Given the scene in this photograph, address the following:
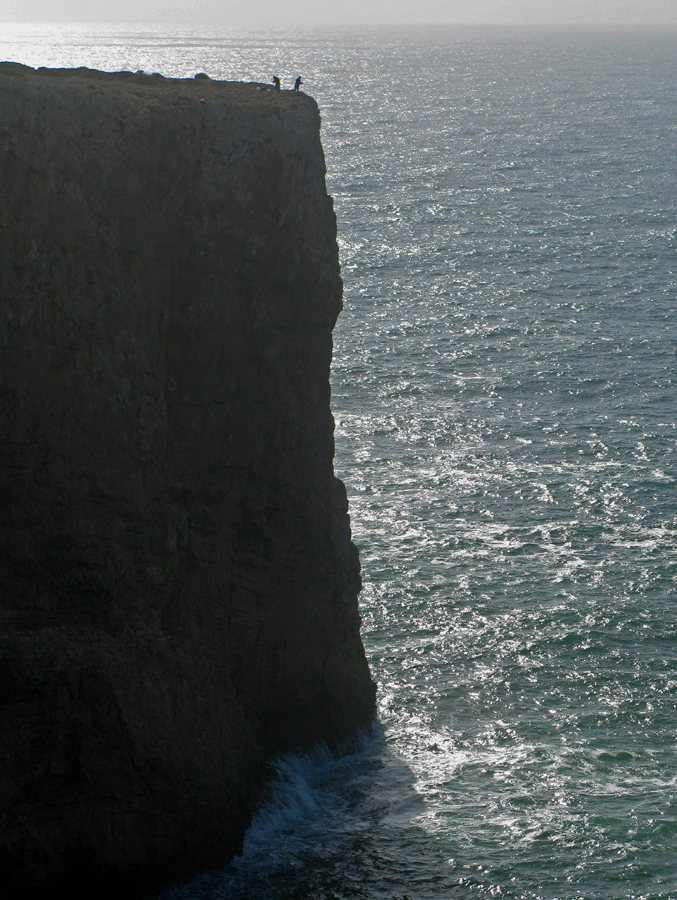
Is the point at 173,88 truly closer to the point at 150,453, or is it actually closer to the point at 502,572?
the point at 150,453

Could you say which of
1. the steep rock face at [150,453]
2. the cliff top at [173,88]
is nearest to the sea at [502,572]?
the steep rock face at [150,453]

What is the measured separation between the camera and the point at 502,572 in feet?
160

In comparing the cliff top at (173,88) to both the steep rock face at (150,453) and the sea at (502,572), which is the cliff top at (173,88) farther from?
the sea at (502,572)

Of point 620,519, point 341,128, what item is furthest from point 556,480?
point 341,128

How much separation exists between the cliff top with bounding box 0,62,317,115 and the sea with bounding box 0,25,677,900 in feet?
62.0

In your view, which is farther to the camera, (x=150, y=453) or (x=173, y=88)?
(x=173, y=88)

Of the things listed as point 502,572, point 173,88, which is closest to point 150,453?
point 173,88

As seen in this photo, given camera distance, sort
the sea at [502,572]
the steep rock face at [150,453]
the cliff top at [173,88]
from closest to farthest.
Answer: the steep rock face at [150,453]
the cliff top at [173,88]
the sea at [502,572]

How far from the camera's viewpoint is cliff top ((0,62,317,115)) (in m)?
29.1

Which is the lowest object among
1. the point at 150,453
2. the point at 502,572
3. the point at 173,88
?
the point at 502,572

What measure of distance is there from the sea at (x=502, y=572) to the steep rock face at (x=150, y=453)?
10.9ft

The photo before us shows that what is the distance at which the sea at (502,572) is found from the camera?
32375 millimetres

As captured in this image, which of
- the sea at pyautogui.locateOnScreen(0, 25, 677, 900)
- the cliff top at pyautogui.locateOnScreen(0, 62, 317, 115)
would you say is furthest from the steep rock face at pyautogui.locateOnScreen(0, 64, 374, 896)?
the sea at pyautogui.locateOnScreen(0, 25, 677, 900)

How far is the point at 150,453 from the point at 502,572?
74.1ft
